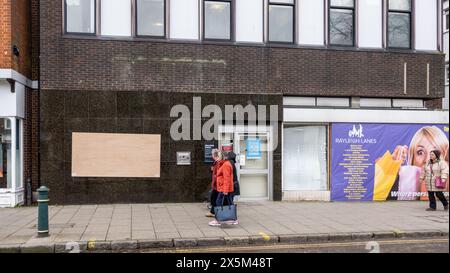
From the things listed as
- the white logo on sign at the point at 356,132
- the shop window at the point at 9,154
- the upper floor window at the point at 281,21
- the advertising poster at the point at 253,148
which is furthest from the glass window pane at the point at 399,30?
the shop window at the point at 9,154

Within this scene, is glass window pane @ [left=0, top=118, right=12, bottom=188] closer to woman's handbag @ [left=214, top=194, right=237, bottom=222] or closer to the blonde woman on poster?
woman's handbag @ [left=214, top=194, right=237, bottom=222]

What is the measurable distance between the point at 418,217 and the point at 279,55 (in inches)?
249

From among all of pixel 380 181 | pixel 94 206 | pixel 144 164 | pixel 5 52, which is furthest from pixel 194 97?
pixel 380 181

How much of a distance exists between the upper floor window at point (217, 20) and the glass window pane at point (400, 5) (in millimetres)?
5531

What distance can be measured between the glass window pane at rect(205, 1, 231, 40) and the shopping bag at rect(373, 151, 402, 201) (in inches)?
248

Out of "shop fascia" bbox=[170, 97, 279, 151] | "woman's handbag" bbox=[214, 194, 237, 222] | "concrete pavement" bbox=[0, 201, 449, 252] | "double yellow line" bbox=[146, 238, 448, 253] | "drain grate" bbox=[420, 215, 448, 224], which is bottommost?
"double yellow line" bbox=[146, 238, 448, 253]

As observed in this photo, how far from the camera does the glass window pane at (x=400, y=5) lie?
51.9 feet

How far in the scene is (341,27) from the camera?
51.1 ft

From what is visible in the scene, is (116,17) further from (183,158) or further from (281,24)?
(281,24)

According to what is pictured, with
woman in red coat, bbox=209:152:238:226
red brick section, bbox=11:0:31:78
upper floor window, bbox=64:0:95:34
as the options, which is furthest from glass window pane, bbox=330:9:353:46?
red brick section, bbox=11:0:31:78

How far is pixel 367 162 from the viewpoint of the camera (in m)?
15.2

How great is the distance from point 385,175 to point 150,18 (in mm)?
8860

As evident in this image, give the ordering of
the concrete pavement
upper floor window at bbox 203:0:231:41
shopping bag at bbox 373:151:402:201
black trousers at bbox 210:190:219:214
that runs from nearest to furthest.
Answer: the concrete pavement → black trousers at bbox 210:190:219:214 → upper floor window at bbox 203:0:231:41 → shopping bag at bbox 373:151:402:201

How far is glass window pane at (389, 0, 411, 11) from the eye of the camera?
1583cm
